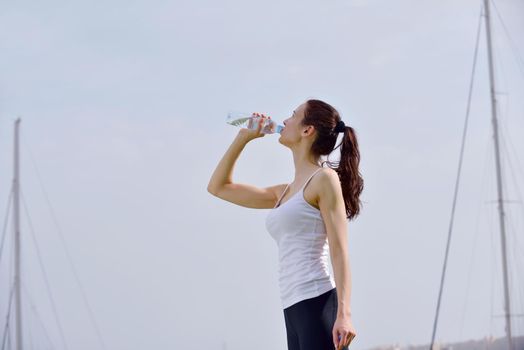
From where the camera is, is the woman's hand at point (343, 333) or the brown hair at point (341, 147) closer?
the woman's hand at point (343, 333)

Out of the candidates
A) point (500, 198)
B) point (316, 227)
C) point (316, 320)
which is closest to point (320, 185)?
point (316, 227)

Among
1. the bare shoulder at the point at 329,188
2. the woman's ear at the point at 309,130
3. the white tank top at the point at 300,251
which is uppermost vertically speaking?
the woman's ear at the point at 309,130

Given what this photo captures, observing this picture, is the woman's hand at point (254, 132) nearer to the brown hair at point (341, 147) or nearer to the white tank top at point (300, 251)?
the brown hair at point (341, 147)

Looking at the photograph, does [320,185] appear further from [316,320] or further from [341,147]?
[316,320]

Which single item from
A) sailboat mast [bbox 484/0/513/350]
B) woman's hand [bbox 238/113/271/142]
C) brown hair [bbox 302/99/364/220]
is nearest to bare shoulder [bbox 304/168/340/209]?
brown hair [bbox 302/99/364/220]

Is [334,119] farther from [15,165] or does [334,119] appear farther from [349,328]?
[15,165]

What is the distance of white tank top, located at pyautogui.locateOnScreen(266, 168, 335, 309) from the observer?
274 centimetres

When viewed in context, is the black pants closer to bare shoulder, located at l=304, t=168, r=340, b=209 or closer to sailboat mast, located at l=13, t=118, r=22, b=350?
bare shoulder, located at l=304, t=168, r=340, b=209

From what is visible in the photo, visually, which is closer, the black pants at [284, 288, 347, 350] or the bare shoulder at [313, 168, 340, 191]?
the black pants at [284, 288, 347, 350]

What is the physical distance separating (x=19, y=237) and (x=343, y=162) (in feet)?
40.4

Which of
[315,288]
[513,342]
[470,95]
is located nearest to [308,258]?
[315,288]

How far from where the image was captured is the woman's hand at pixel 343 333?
2611 millimetres

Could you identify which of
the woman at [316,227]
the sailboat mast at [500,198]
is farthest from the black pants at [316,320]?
the sailboat mast at [500,198]

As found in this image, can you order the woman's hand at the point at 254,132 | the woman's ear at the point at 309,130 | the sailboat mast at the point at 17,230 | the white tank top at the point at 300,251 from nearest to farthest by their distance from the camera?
the white tank top at the point at 300,251, the woman's ear at the point at 309,130, the woman's hand at the point at 254,132, the sailboat mast at the point at 17,230
